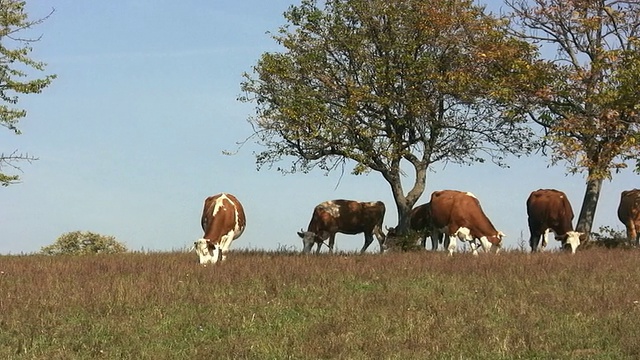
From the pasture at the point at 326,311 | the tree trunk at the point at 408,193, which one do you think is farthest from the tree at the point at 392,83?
the pasture at the point at 326,311

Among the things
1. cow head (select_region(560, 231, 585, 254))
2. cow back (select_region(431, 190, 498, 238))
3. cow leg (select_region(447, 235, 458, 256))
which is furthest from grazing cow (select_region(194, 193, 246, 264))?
cow head (select_region(560, 231, 585, 254))

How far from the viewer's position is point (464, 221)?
28.1 m

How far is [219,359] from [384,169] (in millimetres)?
23932

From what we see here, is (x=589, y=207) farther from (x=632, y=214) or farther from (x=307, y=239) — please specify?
(x=307, y=239)

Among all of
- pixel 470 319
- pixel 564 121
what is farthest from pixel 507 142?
pixel 470 319

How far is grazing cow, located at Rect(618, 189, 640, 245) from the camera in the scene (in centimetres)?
3403

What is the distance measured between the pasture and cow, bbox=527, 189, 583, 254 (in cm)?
944

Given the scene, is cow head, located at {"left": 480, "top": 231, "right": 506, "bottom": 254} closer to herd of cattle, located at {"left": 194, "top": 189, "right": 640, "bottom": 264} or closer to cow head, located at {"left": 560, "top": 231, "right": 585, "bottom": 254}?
herd of cattle, located at {"left": 194, "top": 189, "right": 640, "bottom": 264}

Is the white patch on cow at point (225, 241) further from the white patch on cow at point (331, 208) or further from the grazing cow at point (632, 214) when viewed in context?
the grazing cow at point (632, 214)

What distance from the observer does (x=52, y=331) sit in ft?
45.4

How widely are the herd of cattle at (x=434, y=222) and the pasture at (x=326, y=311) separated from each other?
5079mm

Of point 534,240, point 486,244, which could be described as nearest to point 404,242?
point 534,240

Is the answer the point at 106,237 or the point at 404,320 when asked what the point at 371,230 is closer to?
the point at 106,237

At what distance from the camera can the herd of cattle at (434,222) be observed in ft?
87.8
